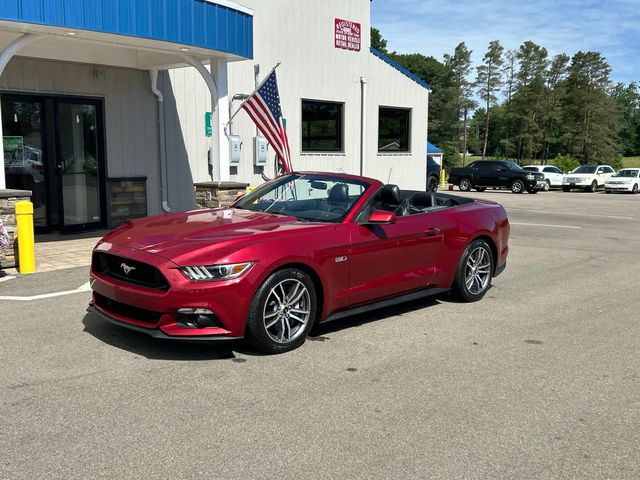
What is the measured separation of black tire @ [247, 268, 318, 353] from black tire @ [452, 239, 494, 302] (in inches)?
84.2

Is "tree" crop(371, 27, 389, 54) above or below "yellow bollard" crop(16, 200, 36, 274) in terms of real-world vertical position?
above

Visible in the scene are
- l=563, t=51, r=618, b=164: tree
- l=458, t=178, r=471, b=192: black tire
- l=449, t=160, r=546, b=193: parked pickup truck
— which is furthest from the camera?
l=563, t=51, r=618, b=164: tree

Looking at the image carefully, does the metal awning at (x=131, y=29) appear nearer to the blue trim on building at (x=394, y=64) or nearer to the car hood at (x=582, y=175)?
the blue trim on building at (x=394, y=64)

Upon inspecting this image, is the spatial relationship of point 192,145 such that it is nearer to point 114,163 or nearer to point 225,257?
point 114,163

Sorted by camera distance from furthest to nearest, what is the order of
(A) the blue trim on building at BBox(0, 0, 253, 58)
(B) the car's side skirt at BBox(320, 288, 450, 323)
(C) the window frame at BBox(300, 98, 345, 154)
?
(C) the window frame at BBox(300, 98, 345, 154), (A) the blue trim on building at BBox(0, 0, 253, 58), (B) the car's side skirt at BBox(320, 288, 450, 323)

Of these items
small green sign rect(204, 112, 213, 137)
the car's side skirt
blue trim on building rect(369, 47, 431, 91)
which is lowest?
the car's side skirt

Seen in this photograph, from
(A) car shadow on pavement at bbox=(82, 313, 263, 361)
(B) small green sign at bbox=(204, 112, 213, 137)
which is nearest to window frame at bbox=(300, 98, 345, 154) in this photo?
(B) small green sign at bbox=(204, 112, 213, 137)

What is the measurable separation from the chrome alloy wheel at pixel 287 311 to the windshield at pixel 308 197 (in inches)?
32.6

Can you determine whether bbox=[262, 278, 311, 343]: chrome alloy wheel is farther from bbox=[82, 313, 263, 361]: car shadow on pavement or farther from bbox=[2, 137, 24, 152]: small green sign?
bbox=[2, 137, 24, 152]: small green sign

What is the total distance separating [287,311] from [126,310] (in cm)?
126

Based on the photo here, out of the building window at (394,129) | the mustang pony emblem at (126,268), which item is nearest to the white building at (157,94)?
the building window at (394,129)

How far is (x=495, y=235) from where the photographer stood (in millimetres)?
7117

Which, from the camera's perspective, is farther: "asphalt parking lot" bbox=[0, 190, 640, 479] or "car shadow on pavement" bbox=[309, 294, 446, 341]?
"car shadow on pavement" bbox=[309, 294, 446, 341]

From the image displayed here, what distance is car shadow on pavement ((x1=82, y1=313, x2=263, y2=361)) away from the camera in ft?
16.1
